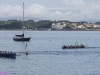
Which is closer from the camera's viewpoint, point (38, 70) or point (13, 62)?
point (38, 70)

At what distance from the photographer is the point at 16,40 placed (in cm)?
16138

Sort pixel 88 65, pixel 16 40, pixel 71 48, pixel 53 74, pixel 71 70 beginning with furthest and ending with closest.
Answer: pixel 16 40, pixel 71 48, pixel 88 65, pixel 71 70, pixel 53 74

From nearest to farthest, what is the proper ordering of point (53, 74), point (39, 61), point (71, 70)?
point (53, 74), point (71, 70), point (39, 61)

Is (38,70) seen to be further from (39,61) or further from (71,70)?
(39,61)

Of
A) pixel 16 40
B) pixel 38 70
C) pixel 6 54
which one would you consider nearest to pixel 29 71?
pixel 38 70

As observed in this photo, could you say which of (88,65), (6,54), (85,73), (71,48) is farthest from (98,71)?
(71,48)

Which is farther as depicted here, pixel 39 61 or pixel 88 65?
pixel 39 61

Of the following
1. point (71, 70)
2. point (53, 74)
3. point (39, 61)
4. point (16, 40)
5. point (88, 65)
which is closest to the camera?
point (53, 74)

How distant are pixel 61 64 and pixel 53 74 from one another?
12898 mm

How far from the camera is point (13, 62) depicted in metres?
74.7

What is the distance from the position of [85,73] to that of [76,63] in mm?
13091

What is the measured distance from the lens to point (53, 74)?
59.2 meters

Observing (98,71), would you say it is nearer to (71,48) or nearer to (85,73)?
(85,73)

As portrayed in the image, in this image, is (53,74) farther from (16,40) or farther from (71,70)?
(16,40)
